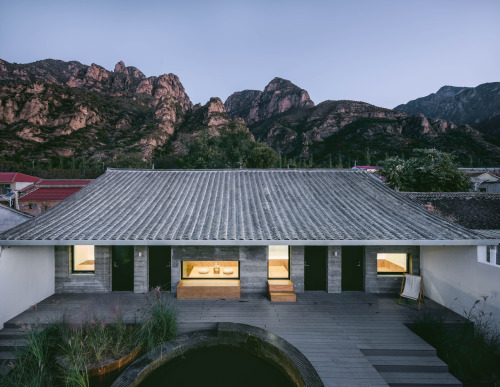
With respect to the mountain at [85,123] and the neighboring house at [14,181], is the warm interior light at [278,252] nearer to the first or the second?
the neighboring house at [14,181]

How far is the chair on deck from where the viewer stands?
7460mm

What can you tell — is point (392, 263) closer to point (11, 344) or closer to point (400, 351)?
point (400, 351)

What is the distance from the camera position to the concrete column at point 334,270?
8391 mm

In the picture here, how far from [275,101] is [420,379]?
109499mm

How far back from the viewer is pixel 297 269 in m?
8.44

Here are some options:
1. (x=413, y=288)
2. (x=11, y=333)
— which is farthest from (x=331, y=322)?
(x=11, y=333)

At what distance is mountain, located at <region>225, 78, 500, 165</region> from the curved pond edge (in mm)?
51658

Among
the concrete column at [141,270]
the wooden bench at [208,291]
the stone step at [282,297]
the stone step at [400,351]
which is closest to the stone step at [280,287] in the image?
the stone step at [282,297]

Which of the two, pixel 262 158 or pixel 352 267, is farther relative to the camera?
pixel 262 158

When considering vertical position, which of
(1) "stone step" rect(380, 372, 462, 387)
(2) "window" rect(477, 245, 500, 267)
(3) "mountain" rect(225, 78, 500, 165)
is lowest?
(1) "stone step" rect(380, 372, 462, 387)

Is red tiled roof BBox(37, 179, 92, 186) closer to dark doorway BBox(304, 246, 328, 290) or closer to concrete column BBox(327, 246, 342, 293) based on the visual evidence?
dark doorway BBox(304, 246, 328, 290)

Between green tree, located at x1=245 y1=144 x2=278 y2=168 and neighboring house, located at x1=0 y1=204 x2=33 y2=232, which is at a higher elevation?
green tree, located at x1=245 y1=144 x2=278 y2=168

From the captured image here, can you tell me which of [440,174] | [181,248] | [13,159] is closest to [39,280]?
[181,248]

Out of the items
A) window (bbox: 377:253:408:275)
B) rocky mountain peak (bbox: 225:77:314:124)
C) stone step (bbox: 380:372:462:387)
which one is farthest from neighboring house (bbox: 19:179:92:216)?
rocky mountain peak (bbox: 225:77:314:124)
